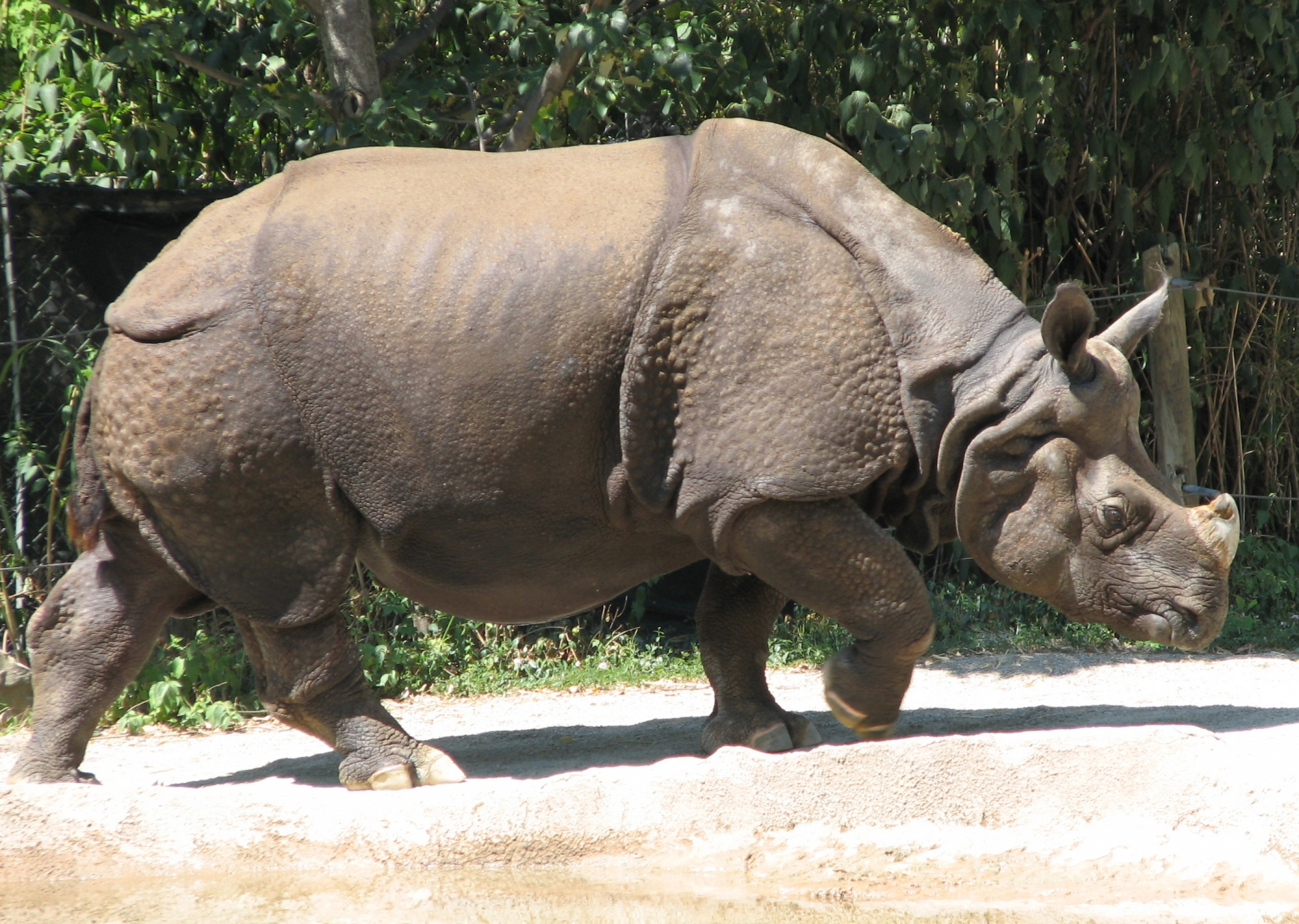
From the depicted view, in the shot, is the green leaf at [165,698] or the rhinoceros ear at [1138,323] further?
the green leaf at [165,698]

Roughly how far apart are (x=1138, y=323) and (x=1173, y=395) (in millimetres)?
2710

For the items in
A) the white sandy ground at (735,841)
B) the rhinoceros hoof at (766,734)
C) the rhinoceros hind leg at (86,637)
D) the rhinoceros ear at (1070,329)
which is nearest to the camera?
the white sandy ground at (735,841)

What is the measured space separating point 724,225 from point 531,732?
2309mm

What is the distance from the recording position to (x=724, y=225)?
4.03 meters

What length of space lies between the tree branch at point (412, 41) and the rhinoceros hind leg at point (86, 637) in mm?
3364

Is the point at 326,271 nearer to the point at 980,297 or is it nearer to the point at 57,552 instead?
the point at 980,297

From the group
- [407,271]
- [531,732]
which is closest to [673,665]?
[531,732]

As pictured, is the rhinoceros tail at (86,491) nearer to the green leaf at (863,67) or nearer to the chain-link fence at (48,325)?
the chain-link fence at (48,325)

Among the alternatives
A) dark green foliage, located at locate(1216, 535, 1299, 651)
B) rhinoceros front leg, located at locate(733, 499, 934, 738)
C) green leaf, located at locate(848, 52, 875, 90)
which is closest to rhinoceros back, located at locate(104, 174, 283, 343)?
rhinoceros front leg, located at locate(733, 499, 934, 738)

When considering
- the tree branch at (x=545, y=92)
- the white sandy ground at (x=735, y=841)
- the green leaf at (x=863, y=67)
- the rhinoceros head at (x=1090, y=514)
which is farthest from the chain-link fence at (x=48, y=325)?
the rhinoceros head at (x=1090, y=514)

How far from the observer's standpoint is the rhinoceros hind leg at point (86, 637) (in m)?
4.28

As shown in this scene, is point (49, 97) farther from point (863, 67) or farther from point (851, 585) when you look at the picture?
point (851, 585)

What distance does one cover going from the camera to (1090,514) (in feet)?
13.3

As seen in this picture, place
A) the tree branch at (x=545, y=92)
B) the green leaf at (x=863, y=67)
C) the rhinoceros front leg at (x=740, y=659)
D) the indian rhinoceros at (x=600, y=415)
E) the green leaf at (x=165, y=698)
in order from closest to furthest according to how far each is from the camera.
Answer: the indian rhinoceros at (x=600, y=415) < the rhinoceros front leg at (x=740, y=659) < the green leaf at (x=165, y=698) < the tree branch at (x=545, y=92) < the green leaf at (x=863, y=67)
